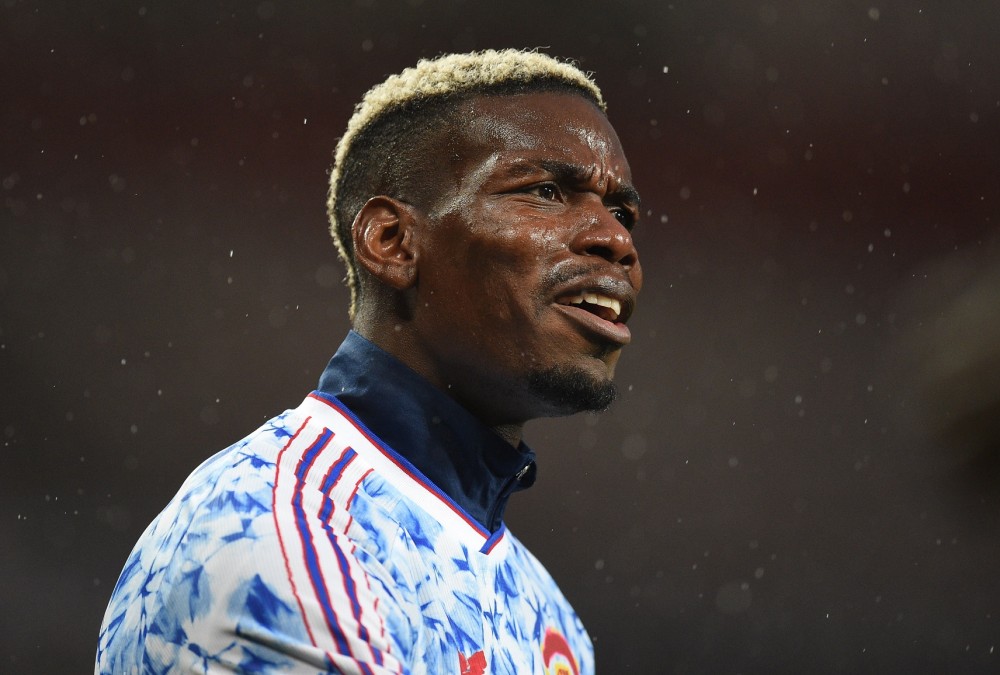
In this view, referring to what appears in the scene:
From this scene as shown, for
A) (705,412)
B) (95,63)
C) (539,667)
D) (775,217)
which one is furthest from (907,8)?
(539,667)

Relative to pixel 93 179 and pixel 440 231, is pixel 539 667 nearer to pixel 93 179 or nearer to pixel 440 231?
pixel 440 231

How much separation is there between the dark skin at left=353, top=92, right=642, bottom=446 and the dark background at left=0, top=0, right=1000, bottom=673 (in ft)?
5.24

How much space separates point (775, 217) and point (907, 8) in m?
0.89

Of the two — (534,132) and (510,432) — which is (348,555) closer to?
(510,432)

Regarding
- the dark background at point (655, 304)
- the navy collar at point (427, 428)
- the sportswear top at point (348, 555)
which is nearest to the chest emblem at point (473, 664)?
the sportswear top at point (348, 555)

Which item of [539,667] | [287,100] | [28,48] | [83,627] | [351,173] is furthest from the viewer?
[287,100]

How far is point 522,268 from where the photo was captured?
4.76 feet

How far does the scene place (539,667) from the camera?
143 centimetres

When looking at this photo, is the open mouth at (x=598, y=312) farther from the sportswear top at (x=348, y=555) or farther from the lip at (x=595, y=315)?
the sportswear top at (x=348, y=555)

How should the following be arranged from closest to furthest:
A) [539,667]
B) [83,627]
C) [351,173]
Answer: [539,667] → [351,173] → [83,627]

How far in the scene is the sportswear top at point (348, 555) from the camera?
42.5 inches

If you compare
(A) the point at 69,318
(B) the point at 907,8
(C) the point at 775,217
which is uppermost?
(B) the point at 907,8

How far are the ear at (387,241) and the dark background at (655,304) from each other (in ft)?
5.10

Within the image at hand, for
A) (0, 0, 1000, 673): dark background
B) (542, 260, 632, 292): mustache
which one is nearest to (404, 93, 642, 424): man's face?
(542, 260, 632, 292): mustache
